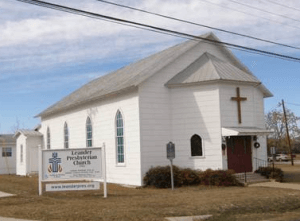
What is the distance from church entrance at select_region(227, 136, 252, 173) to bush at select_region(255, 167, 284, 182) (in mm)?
679

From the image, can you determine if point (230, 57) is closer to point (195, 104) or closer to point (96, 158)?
point (195, 104)

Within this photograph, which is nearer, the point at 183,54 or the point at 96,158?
the point at 96,158

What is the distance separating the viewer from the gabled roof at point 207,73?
867 inches

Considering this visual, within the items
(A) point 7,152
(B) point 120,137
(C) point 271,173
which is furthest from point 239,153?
(A) point 7,152

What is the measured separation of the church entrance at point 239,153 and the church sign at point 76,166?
8.27m

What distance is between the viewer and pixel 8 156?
136 feet

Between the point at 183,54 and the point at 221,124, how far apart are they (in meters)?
4.70

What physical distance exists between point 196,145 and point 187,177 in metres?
2.22

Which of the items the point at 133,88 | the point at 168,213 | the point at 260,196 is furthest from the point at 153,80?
the point at 168,213

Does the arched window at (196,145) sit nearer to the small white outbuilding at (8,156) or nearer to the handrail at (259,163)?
the handrail at (259,163)

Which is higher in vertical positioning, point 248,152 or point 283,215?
point 248,152

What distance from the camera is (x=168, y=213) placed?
1206 cm

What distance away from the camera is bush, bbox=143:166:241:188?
20406 mm

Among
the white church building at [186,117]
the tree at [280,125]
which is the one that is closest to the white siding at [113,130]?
the white church building at [186,117]
